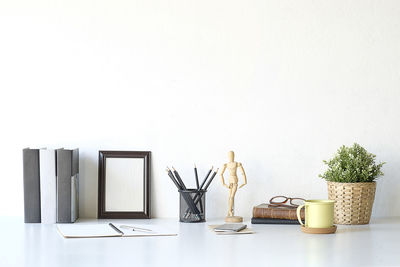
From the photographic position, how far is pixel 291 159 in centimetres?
200

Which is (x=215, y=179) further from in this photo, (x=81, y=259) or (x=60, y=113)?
(x=81, y=259)

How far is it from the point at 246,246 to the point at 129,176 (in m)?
0.58

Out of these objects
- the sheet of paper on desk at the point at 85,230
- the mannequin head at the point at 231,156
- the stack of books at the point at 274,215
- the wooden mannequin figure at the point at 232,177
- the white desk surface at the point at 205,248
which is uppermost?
the mannequin head at the point at 231,156

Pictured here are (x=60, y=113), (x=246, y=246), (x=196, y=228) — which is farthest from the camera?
(x=60, y=113)

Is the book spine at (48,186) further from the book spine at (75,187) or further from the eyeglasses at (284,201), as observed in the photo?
the eyeglasses at (284,201)

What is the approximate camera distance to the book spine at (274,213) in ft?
6.00

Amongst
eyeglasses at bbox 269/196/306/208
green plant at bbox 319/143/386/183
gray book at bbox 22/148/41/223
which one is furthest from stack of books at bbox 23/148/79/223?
green plant at bbox 319/143/386/183

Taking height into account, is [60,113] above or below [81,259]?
above

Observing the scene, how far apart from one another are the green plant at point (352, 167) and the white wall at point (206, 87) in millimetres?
127

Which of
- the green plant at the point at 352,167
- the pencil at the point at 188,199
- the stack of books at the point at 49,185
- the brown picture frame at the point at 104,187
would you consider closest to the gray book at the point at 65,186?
the stack of books at the point at 49,185

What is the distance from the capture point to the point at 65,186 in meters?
1.80

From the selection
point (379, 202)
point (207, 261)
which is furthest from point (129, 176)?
point (379, 202)

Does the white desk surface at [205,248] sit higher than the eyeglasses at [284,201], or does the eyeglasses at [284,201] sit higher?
the eyeglasses at [284,201]

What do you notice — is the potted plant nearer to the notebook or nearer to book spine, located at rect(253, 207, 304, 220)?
book spine, located at rect(253, 207, 304, 220)
